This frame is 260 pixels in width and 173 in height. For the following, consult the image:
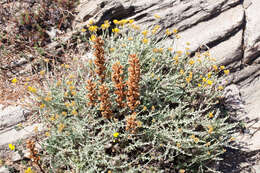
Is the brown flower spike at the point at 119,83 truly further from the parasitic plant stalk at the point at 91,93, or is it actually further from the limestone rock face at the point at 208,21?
the limestone rock face at the point at 208,21

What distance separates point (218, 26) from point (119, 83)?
3303 mm

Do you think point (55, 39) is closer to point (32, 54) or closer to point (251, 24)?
point (32, 54)

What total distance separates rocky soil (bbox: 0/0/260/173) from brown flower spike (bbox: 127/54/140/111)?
2314 millimetres

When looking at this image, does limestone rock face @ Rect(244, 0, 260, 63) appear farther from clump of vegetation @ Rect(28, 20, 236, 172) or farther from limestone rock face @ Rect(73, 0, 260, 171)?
clump of vegetation @ Rect(28, 20, 236, 172)

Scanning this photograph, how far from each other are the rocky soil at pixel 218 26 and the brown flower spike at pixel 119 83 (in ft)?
7.67

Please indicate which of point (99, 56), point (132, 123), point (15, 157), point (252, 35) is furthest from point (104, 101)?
point (252, 35)

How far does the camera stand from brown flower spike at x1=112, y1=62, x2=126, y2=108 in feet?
10.9

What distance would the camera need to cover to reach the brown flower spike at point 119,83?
10.9ft

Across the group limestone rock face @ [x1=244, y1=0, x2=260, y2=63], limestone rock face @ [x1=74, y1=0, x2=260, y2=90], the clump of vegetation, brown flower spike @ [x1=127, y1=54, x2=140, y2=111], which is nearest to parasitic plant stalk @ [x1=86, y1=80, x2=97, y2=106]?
the clump of vegetation

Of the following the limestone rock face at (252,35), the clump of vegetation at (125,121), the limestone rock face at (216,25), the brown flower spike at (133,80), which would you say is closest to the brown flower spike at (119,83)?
the clump of vegetation at (125,121)

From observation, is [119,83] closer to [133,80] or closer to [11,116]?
[133,80]

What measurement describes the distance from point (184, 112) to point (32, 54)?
3443 millimetres

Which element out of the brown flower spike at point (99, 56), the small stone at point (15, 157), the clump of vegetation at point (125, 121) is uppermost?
the brown flower spike at point (99, 56)

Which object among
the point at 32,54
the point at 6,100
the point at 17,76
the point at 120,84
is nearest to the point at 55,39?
the point at 32,54
